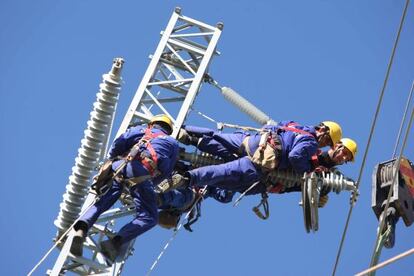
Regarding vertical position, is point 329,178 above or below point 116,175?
above

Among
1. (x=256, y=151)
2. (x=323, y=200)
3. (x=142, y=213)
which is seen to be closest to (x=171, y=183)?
(x=142, y=213)

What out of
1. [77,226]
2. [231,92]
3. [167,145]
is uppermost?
[231,92]

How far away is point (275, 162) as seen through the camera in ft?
51.2

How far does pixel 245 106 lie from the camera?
1720 centimetres

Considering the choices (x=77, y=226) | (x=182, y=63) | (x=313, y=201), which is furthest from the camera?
(x=182, y=63)

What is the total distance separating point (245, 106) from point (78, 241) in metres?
4.19

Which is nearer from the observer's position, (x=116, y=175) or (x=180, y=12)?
(x=116, y=175)

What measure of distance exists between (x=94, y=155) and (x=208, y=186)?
2334 millimetres

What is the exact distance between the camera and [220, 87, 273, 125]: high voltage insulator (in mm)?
17125

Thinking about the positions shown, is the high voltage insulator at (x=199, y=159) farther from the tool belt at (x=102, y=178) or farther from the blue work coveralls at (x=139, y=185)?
the tool belt at (x=102, y=178)

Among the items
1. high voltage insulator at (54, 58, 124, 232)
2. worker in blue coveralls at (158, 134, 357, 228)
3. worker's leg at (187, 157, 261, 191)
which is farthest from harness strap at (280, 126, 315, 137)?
high voltage insulator at (54, 58, 124, 232)

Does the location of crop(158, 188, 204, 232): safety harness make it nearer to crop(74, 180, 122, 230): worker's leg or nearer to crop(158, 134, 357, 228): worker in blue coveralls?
crop(158, 134, 357, 228): worker in blue coveralls

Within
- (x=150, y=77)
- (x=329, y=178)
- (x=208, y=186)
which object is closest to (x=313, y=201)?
(x=329, y=178)

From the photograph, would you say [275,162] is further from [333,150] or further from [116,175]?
[116,175]
